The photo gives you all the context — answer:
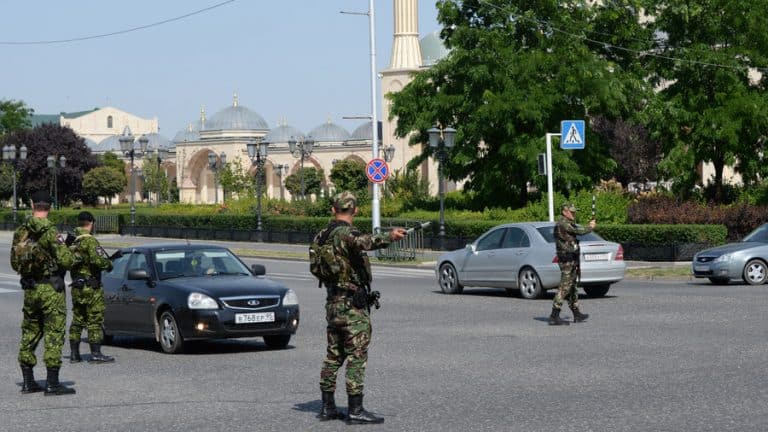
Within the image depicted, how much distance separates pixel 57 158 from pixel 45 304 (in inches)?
4092

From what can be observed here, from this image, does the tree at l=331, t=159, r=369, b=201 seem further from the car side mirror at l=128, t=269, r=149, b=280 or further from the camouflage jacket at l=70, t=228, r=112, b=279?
the camouflage jacket at l=70, t=228, r=112, b=279

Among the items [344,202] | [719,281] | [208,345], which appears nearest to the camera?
[344,202]

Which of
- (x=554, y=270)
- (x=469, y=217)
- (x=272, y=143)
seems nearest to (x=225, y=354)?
(x=554, y=270)

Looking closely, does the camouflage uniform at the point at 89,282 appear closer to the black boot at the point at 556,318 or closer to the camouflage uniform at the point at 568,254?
the black boot at the point at 556,318

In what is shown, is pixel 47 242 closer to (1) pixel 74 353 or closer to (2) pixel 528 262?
(1) pixel 74 353

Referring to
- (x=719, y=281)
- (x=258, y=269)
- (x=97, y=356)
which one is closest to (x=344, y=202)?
(x=97, y=356)

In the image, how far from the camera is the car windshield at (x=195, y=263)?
16.4 m

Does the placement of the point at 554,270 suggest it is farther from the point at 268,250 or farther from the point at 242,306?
the point at 268,250

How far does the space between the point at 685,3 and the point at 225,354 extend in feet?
107

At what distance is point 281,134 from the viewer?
160m

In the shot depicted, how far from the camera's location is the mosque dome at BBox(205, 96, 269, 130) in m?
157

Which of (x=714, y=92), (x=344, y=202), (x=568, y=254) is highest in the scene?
(x=714, y=92)

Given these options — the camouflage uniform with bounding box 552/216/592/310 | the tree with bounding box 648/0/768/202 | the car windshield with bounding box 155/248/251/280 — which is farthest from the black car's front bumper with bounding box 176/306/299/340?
the tree with bounding box 648/0/768/202

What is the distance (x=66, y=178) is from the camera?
11462 cm
